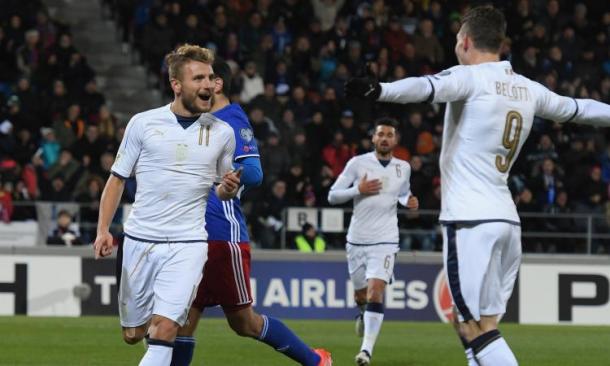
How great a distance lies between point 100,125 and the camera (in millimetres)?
21000

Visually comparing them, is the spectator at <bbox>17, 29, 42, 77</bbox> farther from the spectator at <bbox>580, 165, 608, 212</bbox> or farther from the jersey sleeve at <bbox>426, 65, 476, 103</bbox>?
the jersey sleeve at <bbox>426, 65, 476, 103</bbox>

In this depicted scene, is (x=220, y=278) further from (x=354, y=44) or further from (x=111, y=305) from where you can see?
(x=354, y=44)

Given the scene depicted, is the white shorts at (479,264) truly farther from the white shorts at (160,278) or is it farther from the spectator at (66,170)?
the spectator at (66,170)

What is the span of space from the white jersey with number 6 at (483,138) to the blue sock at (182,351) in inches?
86.2

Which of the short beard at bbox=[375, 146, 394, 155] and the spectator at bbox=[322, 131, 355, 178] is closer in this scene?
the short beard at bbox=[375, 146, 394, 155]

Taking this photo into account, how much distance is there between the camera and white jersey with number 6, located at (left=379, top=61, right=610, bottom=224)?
7551 mm

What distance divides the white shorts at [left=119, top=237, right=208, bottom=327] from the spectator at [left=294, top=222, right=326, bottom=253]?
10884mm

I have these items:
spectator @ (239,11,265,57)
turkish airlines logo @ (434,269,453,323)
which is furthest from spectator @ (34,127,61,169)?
turkish airlines logo @ (434,269,453,323)

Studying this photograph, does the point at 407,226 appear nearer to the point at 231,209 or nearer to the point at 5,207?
the point at 5,207

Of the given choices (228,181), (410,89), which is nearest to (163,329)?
(228,181)

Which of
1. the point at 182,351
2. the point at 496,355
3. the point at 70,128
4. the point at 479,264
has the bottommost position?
the point at 182,351

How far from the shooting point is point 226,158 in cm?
839

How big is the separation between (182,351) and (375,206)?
193 inches

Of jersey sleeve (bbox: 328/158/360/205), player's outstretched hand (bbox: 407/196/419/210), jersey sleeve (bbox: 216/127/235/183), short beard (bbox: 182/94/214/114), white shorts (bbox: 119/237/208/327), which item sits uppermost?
short beard (bbox: 182/94/214/114)
